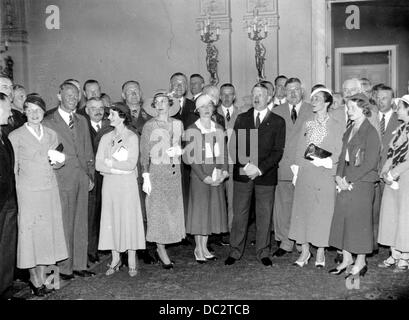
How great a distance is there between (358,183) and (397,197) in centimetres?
59

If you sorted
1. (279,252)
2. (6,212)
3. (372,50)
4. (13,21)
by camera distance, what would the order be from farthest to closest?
(372,50) → (13,21) → (279,252) → (6,212)

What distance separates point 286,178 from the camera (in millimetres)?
4926

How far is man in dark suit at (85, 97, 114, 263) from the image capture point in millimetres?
4637

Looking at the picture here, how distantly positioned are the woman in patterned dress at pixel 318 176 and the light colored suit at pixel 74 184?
6.43 feet

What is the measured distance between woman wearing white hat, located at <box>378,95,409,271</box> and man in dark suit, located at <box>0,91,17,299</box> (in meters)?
3.16

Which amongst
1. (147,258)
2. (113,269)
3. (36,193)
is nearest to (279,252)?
(147,258)

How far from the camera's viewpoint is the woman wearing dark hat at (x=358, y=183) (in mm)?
4008

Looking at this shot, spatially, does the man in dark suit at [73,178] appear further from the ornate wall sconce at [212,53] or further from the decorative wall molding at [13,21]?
the decorative wall molding at [13,21]

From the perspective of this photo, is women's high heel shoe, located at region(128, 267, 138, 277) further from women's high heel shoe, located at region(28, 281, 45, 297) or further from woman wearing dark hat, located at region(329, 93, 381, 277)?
woman wearing dark hat, located at region(329, 93, 381, 277)

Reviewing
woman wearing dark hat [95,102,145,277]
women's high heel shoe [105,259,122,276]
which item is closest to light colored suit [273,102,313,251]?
woman wearing dark hat [95,102,145,277]

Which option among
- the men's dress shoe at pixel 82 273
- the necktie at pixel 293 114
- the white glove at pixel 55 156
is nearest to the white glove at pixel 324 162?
the necktie at pixel 293 114

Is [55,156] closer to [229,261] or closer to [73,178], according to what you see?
[73,178]
